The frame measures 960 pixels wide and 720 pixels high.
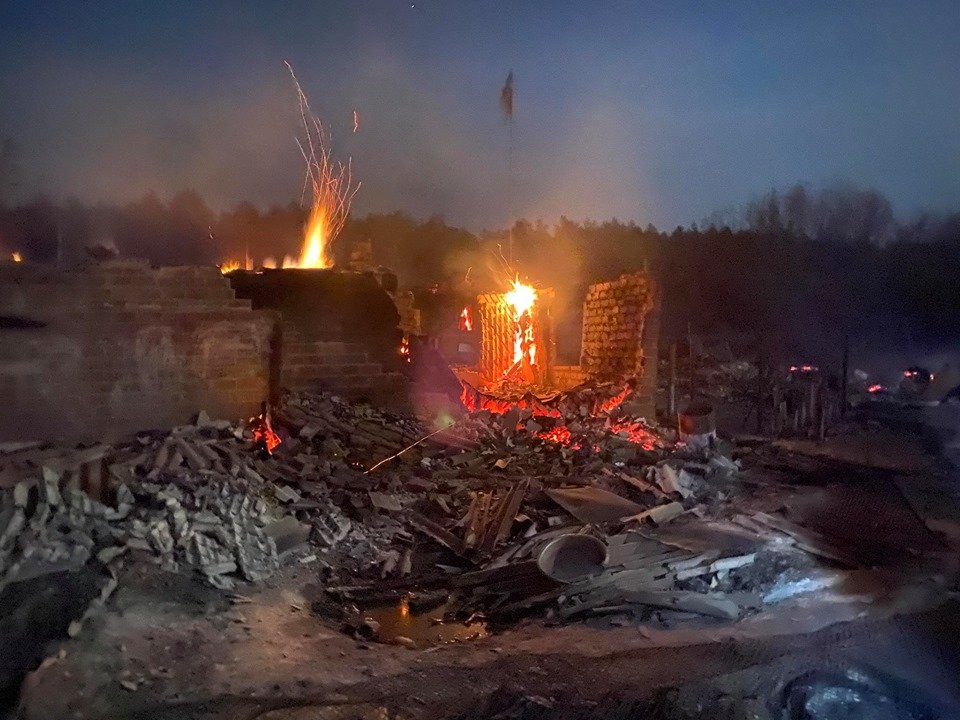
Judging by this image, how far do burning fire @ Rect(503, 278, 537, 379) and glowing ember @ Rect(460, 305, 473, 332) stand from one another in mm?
8446

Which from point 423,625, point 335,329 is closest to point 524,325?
point 335,329

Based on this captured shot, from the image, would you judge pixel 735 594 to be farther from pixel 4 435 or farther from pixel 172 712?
pixel 4 435

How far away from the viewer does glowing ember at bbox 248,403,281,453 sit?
9867mm

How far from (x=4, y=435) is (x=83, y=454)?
80.5 inches

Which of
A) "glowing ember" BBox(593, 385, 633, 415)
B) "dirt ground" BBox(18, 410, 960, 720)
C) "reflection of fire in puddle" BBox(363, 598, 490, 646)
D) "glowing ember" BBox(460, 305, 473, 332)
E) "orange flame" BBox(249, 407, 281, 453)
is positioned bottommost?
"reflection of fire in puddle" BBox(363, 598, 490, 646)

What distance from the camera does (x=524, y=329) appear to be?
59.9 feet

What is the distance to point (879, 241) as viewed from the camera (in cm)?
Answer: 3806

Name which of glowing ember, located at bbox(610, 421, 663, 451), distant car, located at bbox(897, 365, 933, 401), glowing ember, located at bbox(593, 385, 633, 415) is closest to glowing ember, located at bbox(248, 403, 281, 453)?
glowing ember, located at bbox(610, 421, 663, 451)

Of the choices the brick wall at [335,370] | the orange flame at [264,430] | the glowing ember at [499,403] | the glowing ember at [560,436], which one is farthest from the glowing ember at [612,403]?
the orange flame at [264,430]

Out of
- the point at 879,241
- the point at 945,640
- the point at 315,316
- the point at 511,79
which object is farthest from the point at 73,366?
the point at 879,241

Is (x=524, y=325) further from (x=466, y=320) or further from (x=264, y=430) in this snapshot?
(x=264, y=430)

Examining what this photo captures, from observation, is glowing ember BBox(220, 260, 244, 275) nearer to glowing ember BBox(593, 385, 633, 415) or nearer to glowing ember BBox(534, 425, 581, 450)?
glowing ember BBox(534, 425, 581, 450)

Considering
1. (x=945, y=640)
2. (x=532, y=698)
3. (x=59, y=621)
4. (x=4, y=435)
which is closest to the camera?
(x=532, y=698)

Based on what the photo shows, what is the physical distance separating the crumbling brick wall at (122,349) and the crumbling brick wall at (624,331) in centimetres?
671
